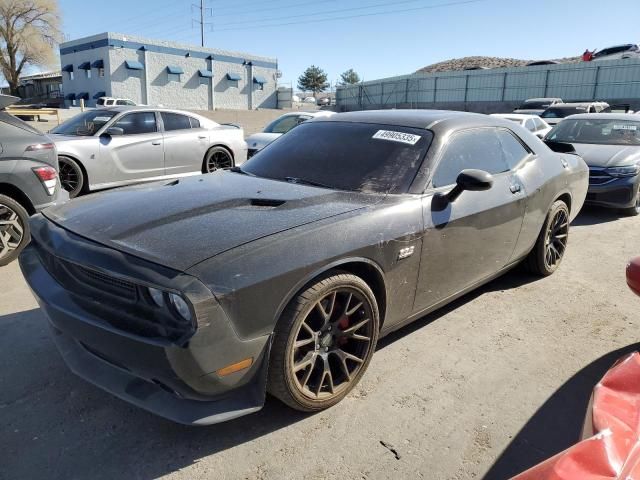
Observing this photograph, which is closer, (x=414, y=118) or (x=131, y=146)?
(x=414, y=118)

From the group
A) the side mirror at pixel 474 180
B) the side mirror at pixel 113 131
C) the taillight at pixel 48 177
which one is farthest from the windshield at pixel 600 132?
the taillight at pixel 48 177

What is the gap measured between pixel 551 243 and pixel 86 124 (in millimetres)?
7103

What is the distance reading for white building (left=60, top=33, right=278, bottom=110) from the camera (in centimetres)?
3722

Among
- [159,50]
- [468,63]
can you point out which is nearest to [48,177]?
[159,50]

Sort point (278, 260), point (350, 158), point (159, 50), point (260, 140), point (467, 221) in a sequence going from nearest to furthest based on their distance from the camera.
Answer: point (278, 260) → point (467, 221) → point (350, 158) → point (260, 140) → point (159, 50)

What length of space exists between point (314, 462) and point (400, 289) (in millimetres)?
1113

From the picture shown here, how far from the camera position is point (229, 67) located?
44250 millimetres

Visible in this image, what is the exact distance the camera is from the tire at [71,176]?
7320 mm

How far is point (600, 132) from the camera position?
27.4 feet

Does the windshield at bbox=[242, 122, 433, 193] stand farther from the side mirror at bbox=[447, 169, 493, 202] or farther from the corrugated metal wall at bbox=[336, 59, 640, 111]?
the corrugated metal wall at bbox=[336, 59, 640, 111]

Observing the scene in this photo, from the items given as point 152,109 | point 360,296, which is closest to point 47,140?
point 152,109

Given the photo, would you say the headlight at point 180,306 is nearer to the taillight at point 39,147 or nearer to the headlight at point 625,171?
the taillight at point 39,147

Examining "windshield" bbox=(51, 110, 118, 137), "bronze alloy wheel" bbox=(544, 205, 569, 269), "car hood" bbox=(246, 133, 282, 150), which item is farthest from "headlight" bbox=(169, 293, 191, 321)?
"car hood" bbox=(246, 133, 282, 150)

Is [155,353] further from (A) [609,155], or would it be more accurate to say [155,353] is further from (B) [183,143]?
(A) [609,155]
